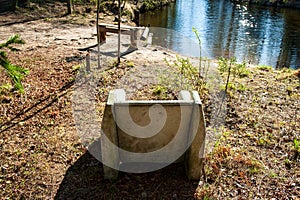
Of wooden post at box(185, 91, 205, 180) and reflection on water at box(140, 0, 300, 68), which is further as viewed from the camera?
reflection on water at box(140, 0, 300, 68)

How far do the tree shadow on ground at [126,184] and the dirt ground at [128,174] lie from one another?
0.01m

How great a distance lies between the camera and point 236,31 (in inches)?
641

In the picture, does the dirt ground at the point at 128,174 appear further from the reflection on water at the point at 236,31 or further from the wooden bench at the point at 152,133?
the reflection on water at the point at 236,31

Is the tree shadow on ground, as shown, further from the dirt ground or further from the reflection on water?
the reflection on water

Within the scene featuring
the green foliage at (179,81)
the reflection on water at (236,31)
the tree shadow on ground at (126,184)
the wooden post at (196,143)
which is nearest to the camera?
the wooden post at (196,143)

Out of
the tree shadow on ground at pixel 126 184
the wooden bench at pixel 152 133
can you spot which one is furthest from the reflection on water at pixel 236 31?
the tree shadow on ground at pixel 126 184

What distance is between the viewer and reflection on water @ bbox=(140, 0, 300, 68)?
12.3 m

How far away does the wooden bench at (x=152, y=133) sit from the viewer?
3281 mm

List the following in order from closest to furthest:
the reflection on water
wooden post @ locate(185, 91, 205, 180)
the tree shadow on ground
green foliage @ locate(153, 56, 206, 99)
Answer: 1. wooden post @ locate(185, 91, 205, 180)
2. the tree shadow on ground
3. green foliage @ locate(153, 56, 206, 99)
4. the reflection on water

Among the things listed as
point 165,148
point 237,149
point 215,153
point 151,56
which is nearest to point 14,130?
point 165,148

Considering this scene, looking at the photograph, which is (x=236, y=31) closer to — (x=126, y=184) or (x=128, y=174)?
(x=128, y=174)

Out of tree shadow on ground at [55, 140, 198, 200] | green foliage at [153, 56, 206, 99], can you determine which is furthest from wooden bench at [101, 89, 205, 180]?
green foliage at [153, 56, 206, 99]

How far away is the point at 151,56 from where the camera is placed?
28.1 feet

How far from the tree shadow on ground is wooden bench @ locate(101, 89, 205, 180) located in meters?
0.12
